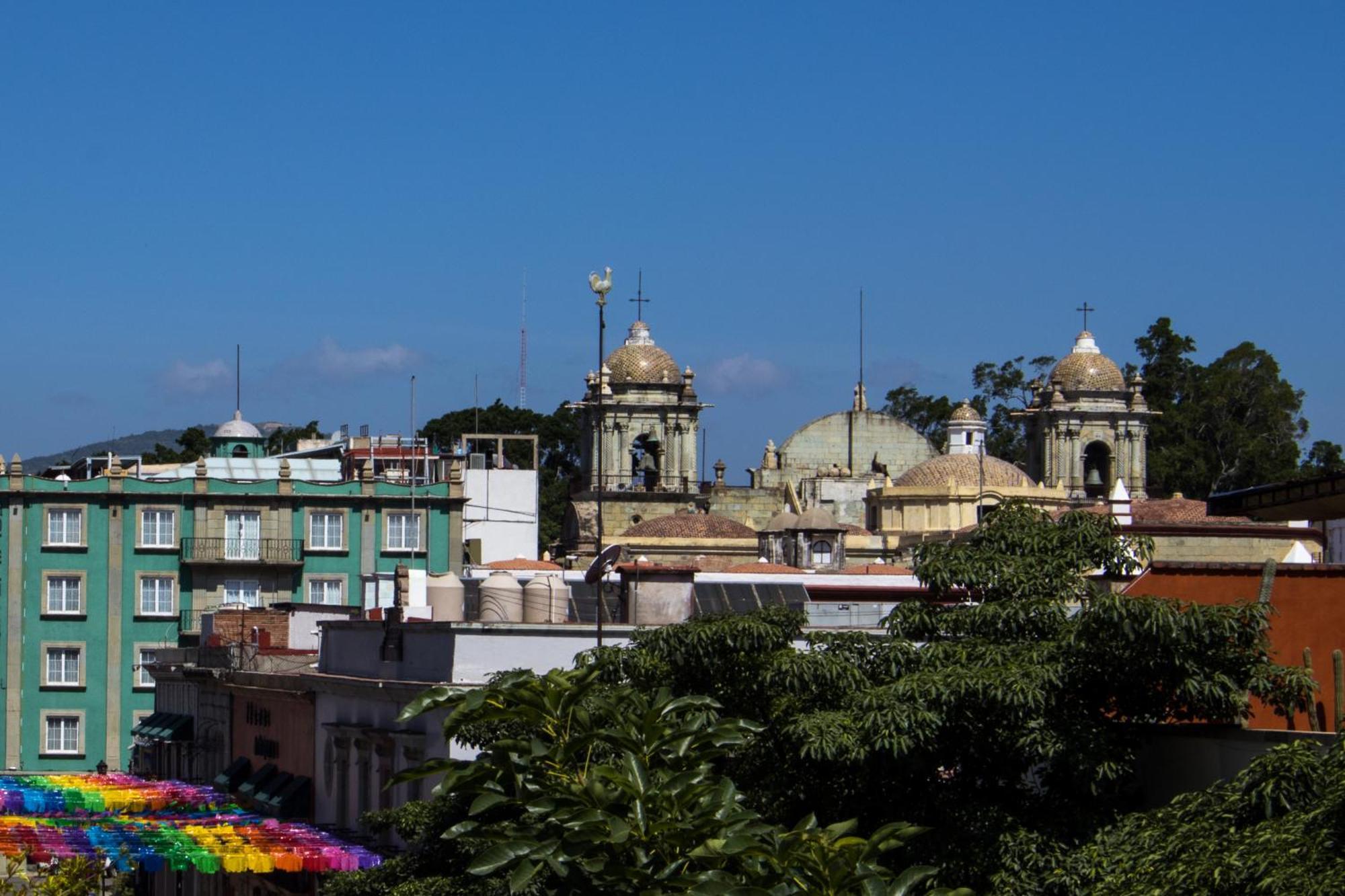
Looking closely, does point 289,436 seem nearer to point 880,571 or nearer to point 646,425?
point 646,425

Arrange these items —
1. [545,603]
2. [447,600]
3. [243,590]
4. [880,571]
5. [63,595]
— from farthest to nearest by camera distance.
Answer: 1. [243,590]
2. [63,595]
3. [880,571]
4. [447,600]
5. [545,603]

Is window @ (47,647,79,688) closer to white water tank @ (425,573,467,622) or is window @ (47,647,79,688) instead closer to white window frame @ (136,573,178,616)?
white window frame @ (136,573,178,616)

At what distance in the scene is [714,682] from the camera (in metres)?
19.7

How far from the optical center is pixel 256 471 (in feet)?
216

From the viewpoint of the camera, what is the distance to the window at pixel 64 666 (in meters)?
58.1

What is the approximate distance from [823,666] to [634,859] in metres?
4.29

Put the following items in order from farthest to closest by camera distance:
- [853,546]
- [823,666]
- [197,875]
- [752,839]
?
[853,546] → [197,875] → [823,666] → [752,839]

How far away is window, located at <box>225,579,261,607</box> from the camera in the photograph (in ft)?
197

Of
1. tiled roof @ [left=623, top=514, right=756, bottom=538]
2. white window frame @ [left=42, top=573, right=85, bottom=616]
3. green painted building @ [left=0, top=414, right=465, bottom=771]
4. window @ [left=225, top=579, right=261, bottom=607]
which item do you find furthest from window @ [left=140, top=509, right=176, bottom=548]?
tiled roof @ [left=623, top=514, right=756, bottom=538]

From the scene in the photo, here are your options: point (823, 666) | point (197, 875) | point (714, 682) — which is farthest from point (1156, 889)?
point (197, 875)

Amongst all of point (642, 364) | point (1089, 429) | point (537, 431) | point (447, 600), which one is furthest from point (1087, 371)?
point (447, 600)

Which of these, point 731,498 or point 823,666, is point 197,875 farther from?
point 731,498

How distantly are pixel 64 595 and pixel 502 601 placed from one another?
111 feet

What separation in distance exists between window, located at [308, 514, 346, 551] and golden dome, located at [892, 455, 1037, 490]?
23236mm
